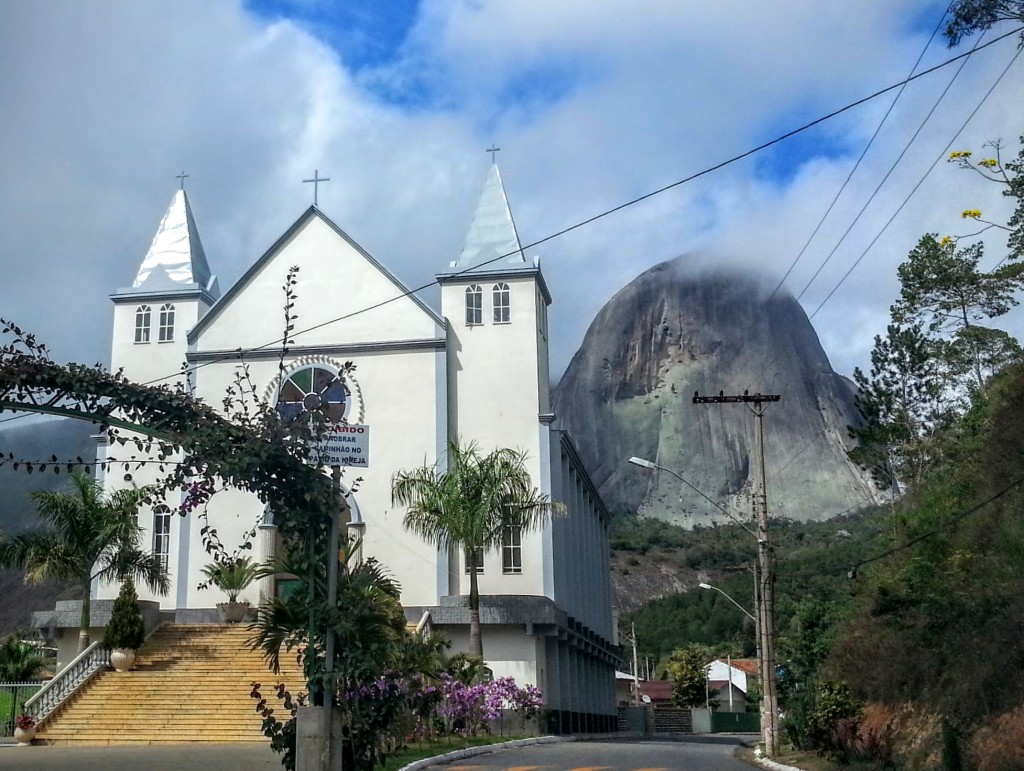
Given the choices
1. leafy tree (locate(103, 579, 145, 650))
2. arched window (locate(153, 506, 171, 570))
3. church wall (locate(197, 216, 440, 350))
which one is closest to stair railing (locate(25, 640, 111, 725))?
leafy tree (locate(103, 579, 145, 650))

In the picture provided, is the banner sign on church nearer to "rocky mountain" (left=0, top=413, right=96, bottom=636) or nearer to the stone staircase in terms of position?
the stone staircase

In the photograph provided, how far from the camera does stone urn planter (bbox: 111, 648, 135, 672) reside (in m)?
25.0

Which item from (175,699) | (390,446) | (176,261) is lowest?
(175,699)

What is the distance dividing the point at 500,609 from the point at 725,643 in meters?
65.5

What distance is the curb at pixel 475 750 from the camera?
650 inches

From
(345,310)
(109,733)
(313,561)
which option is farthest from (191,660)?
(313,561)

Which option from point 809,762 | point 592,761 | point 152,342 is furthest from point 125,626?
point 809,762

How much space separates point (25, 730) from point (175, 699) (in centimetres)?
290

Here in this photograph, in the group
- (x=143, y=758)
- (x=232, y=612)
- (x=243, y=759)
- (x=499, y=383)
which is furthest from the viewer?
(x=499, y=383)

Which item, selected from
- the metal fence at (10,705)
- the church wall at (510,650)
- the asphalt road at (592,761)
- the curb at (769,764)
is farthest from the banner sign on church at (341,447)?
the church wall at (510,650)

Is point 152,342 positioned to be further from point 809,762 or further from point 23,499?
point 23,499

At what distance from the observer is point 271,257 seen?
33.3 metres

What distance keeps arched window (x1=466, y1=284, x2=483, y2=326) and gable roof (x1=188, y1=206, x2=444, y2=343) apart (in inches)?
36.7

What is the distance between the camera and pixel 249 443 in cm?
1090
